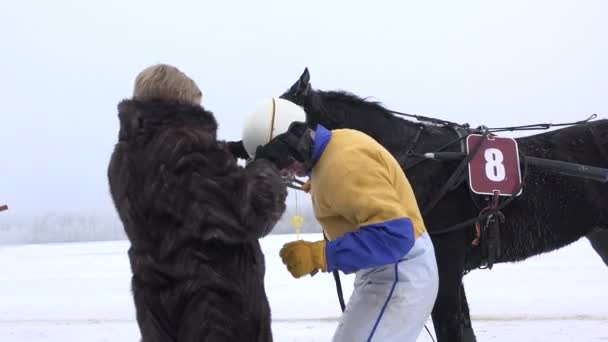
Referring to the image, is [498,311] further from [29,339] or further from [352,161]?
[352,161]

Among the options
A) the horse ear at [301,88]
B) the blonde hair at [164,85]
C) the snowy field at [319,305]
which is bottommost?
the snowy field at [319,305]

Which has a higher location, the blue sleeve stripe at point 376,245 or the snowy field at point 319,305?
the blue sleeve stripe at point 376,245

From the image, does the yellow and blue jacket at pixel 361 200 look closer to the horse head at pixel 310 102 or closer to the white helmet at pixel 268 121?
the white helmet at pixel 268 121

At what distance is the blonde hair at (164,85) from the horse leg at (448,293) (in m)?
1.92

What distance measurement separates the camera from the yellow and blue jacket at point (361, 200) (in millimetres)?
2391

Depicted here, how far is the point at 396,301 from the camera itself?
2516 millimetres

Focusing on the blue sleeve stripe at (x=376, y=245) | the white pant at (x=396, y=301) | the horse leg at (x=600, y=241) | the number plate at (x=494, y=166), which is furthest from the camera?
the horse leg at (x=600, y=241)

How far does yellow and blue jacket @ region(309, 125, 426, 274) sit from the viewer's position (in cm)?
239

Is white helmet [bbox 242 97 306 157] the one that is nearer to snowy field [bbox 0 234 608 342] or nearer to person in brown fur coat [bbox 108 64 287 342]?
person in brown fur coat [bbox 108 64 287 342]

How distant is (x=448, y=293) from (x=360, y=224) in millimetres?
1573

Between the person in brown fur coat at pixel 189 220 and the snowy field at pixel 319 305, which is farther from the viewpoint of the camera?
the snowy field at pixel 319 305

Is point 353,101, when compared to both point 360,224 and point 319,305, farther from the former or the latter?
point 319,305

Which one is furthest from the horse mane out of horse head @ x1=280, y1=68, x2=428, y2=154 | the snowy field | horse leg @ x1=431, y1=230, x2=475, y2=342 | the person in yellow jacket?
the snowy field

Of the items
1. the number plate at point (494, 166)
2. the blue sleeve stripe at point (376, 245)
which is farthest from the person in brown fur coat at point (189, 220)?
the number plate at point (494, 166)
